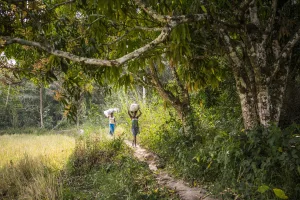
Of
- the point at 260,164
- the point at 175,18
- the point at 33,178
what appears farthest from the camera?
the point at 33,178

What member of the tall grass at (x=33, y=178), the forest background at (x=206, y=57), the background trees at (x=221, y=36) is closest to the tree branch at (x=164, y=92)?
the forest background at (x=206, y=57)

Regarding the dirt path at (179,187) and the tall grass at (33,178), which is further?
the tall grass at (33,178)

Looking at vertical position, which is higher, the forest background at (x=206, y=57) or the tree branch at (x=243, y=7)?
the tree branch at (x=243, y=7)

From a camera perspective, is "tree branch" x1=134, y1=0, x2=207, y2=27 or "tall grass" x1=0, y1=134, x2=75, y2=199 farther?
"tall grass" x1=0, y1=134, x2=75, y2=199

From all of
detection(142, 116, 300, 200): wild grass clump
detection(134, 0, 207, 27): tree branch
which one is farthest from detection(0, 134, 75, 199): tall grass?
detection(134, 0, 207, 27): tree branch

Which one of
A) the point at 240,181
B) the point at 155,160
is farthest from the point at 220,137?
the point at 155,160

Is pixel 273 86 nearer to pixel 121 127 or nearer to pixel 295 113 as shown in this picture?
pixel 295 113

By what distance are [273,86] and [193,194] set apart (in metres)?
1.95

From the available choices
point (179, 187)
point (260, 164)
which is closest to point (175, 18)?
point (260, 164)

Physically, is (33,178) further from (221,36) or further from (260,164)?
(221,36)

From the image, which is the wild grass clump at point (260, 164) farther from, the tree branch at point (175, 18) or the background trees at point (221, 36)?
the tree branch at point (175, 18)

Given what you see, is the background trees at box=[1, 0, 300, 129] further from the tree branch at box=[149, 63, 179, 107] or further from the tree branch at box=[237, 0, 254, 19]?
the tree branch at box=[149, 63, 179, 107]

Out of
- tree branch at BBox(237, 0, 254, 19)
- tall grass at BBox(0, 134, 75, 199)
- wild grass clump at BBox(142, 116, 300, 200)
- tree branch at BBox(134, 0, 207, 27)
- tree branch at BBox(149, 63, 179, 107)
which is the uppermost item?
tree branch at BBox(237, 0, 254, 19)

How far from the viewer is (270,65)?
3.44 metres
